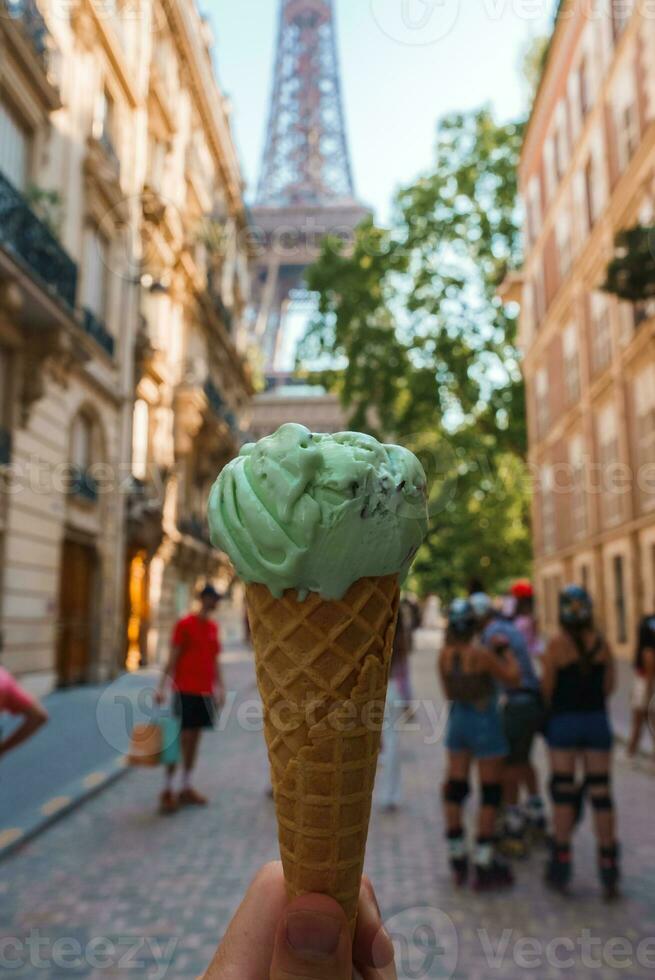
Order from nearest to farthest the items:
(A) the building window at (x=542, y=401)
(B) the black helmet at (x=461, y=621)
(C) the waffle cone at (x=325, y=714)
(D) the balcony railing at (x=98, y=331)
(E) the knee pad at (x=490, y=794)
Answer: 1. (C) the waffle cone at (x=325, y=714)
2. (E) the knee pad at (x=490, y=794)
3. (B) the black helmet at (x=461, y=621)
4. (D) the balcony railing at (x=98, y=331)
5. (A) the building window at (x=542, y=401)

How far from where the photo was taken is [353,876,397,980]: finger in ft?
5.57

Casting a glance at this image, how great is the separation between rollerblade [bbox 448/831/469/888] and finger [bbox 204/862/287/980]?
3.83 meters

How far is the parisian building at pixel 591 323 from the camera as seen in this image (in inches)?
706

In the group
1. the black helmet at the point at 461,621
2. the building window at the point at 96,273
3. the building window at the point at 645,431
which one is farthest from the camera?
the building window at the point at 645,431

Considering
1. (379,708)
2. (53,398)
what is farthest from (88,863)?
(53,398)

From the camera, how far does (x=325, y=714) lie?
163cm

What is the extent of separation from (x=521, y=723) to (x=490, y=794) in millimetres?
632

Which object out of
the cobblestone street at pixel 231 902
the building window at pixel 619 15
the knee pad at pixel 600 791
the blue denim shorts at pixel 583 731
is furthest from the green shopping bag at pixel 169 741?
the building window at pixel 619 15

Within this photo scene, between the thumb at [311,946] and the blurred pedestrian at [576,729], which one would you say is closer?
the thumb at [311,946]

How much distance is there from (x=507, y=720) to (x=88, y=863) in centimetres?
312

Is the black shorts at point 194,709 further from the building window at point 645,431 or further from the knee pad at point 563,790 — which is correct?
the building window at point 645,431

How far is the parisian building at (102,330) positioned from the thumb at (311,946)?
37.5ft

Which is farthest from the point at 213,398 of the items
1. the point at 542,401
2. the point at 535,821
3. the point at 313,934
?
the point at 313,934

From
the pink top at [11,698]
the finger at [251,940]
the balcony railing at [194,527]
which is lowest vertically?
the finger at [251,940]
